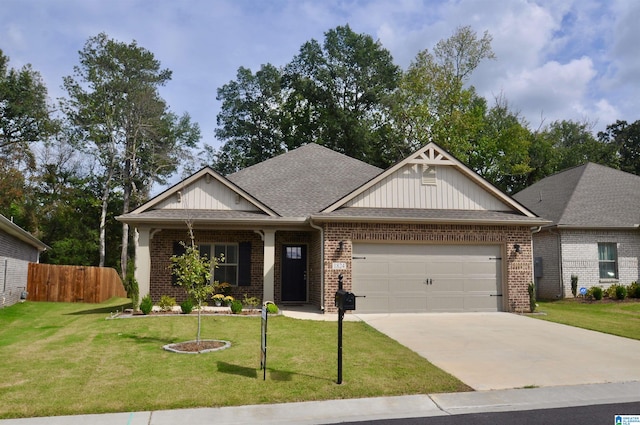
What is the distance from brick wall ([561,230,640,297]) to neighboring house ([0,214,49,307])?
2138 centimetres

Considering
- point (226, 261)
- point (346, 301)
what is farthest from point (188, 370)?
point (226, 261)

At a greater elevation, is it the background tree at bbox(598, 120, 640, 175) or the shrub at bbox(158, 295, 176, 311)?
the background tree at bbox(598, 120, 640, 175)

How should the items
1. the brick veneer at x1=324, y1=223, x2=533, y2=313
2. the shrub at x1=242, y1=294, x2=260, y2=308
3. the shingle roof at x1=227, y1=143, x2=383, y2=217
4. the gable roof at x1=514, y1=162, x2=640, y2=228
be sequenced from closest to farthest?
the brick veneer at x1=324, y1=223, x2=533, y2=313, the shrub at x1=242, y1=294, x2=260, y2=308, the shingle roof at x1=227, y1=143, x2=383, y2=217, the gable roof at x1=514, y1=162, x2=640, y2=228

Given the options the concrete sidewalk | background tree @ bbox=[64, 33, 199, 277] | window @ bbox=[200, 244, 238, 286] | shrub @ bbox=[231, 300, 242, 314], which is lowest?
the concrete sidewalk

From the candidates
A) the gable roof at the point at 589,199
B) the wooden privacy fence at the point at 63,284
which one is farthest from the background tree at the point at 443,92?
the wooden privacy fence at the point at 63,284

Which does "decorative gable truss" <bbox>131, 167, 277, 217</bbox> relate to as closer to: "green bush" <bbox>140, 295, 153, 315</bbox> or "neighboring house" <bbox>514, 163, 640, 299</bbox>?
"green bush" <bbox>140, 295, 153, 315</bbox>

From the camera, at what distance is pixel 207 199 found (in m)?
17.1

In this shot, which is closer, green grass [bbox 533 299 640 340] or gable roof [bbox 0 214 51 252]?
green grass [bbox 533 299 640 340]

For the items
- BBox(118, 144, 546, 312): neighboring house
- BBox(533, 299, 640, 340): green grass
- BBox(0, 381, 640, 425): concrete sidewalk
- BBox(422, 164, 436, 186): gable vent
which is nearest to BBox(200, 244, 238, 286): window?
BBox(118, 144, 546, 312): neighboring house

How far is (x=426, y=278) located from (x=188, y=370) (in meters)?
9.80

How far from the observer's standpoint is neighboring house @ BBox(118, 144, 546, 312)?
1576cm

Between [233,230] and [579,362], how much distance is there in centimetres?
1196

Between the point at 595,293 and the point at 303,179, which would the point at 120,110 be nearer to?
the point at 303,179

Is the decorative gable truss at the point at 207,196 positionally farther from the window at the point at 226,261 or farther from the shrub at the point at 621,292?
the shrub at the point at 621,292
